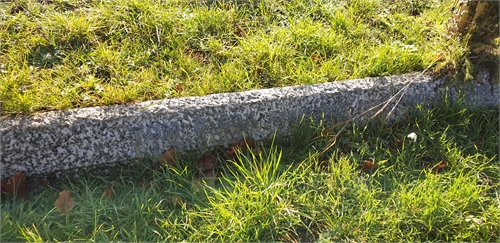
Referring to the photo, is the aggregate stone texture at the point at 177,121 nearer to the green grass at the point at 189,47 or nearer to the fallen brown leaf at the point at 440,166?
the green grass at the point at 189,47

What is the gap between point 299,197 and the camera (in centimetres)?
232

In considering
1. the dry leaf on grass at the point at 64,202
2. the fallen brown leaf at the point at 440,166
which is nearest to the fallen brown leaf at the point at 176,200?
the dry leaf on grass at the point at 64,202

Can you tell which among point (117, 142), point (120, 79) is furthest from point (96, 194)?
point (120, 79)

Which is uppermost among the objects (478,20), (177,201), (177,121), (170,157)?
(478,20)

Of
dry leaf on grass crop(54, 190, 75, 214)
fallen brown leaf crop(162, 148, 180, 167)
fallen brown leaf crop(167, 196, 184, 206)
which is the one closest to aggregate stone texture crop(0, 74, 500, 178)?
fallen brown leaf crop(162, 148, 180, 167)

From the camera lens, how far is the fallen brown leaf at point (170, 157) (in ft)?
8.09

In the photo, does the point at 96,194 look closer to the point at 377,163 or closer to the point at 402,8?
the point at 377,163

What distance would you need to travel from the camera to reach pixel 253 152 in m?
2.57

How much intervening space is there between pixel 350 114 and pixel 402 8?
1163 mm

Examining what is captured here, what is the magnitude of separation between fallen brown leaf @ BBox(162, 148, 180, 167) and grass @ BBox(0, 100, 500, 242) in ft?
0.17

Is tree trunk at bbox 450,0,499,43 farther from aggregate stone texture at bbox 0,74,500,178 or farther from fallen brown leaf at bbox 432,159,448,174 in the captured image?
fallen brown leaf at bbox 432,159,448,174

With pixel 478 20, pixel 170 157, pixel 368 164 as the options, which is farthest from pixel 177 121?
pixel 478 20

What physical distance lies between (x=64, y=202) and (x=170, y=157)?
562mm

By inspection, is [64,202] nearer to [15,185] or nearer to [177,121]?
[15,185]
